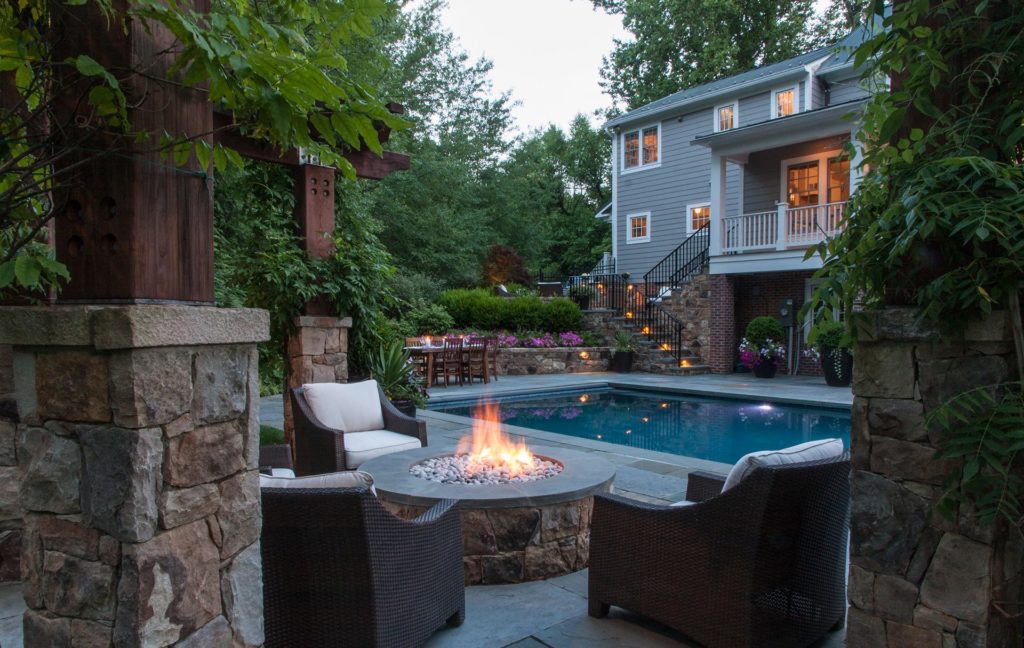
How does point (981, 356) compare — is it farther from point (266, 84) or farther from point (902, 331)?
point (266, 84)

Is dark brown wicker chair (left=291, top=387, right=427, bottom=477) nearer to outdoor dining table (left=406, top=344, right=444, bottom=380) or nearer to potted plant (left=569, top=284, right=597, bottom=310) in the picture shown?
outdoor dining table (left=406, top=344, right=444, bottom=380)

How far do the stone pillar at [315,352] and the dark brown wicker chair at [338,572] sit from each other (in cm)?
394

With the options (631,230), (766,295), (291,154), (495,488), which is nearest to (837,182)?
(766,295)

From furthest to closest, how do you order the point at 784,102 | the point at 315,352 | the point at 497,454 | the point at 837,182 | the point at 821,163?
the point at 784,102, the point at 821,163, the point at 837,182, the point at 315,352, the point at 497,454

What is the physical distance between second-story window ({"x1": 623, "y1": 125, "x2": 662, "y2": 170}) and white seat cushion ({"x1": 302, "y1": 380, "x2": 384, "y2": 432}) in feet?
46.1

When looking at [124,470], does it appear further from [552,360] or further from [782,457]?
[552,360]

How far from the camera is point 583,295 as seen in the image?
16.5m

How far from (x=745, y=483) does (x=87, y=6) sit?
8.13ft

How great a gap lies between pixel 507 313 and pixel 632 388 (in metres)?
4.18

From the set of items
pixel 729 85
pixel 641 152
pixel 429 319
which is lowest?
pixel 429 319

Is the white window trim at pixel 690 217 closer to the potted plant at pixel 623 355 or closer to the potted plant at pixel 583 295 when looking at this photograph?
the potted plant at pixel 583 295

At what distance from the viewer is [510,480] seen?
3691 millimetres

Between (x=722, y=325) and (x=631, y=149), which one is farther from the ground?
(x=631, y=149)

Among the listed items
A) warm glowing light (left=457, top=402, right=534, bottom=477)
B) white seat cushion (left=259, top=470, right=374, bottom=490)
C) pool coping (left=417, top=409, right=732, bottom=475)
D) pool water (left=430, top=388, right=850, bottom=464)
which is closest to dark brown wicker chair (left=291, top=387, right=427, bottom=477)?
warm glowing light (left=457, top=402, right=534, bottom=477)
